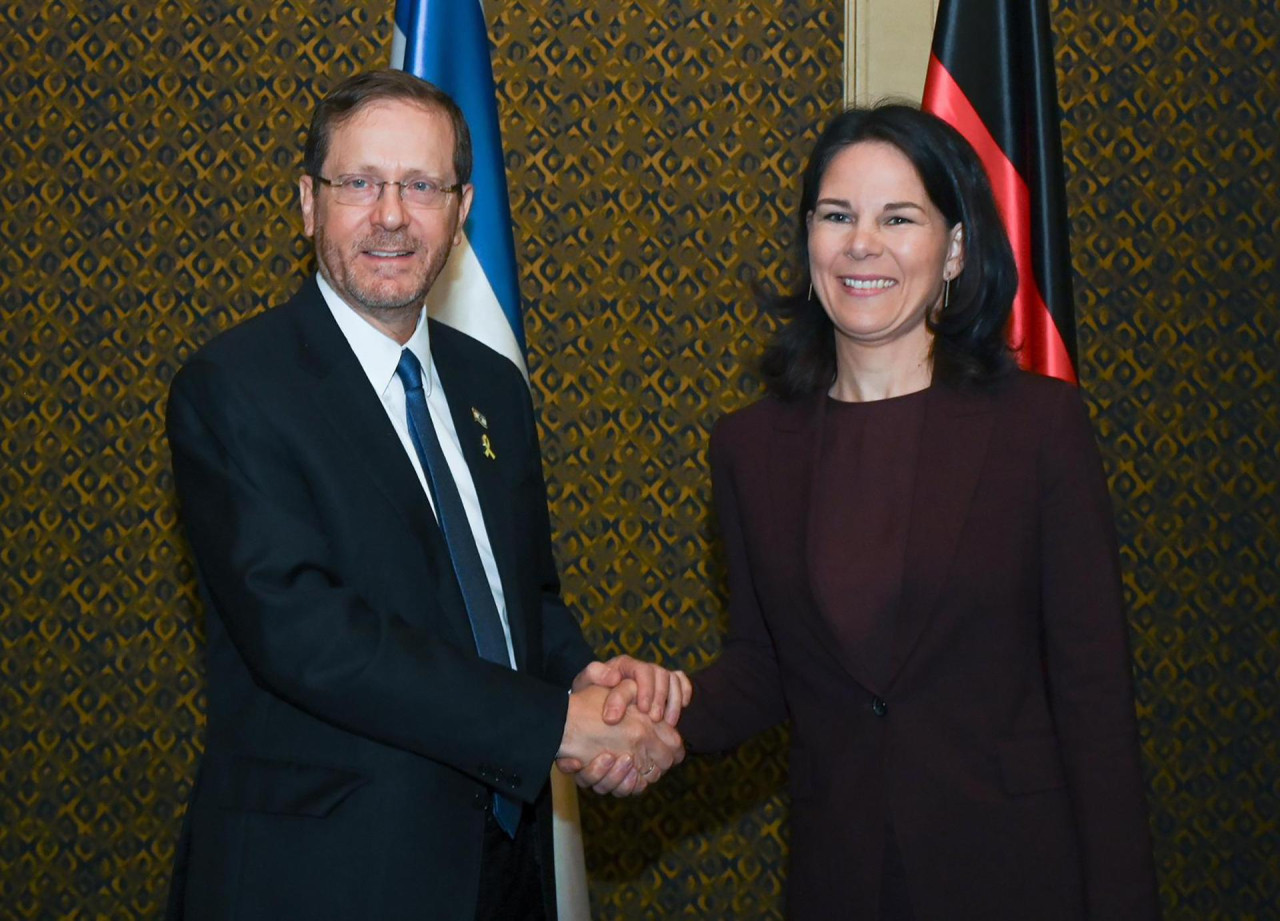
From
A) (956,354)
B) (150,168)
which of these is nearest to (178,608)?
(150,168)

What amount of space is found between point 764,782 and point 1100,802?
7.57ft

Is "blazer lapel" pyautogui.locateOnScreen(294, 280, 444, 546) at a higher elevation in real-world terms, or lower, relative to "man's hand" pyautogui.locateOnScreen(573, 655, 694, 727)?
higher

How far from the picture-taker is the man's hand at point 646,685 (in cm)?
229

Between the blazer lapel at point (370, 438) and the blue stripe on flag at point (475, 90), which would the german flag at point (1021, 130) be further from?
the blazer lapel at point (370, 438)

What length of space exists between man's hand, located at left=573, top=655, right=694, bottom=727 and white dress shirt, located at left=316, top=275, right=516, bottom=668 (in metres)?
0.23

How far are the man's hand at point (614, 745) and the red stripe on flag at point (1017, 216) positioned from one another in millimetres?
1347

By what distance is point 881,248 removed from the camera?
2.09m

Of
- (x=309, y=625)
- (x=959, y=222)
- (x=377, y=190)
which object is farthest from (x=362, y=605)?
(x=959, y=222)

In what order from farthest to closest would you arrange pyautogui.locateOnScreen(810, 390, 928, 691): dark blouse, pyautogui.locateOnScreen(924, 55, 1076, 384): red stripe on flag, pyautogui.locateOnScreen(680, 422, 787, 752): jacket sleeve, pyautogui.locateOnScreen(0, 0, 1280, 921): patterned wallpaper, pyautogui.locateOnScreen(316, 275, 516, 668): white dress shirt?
pyautogui.locateOnScreen(0, 0, 1280, 921): patterned wallpaper → pyautogui.locateOnScreen(924, 55, 1076, 384): red stripe on flag → pyautogui.locateOnScreen(680, 422, 787, 752): jacket sleeve → pyautogui.locateOnScreen(316, 275, 516, 668): white dress shirt → pyautogui.locateOnScreen(810, 390, 928, 691): dark blouse

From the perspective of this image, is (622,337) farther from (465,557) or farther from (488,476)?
(465,557)

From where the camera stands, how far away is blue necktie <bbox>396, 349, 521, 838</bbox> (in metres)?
2.04

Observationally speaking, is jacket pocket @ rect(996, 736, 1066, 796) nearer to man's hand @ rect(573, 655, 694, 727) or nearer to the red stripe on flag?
man's hand @ rect(573, 655, 694, 727)

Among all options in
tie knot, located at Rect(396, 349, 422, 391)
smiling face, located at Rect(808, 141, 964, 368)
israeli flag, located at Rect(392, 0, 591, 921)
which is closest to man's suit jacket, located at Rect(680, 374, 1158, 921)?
smiling face, located at Rect(808, 141, 964, 368)

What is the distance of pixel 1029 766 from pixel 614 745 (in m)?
0.68
